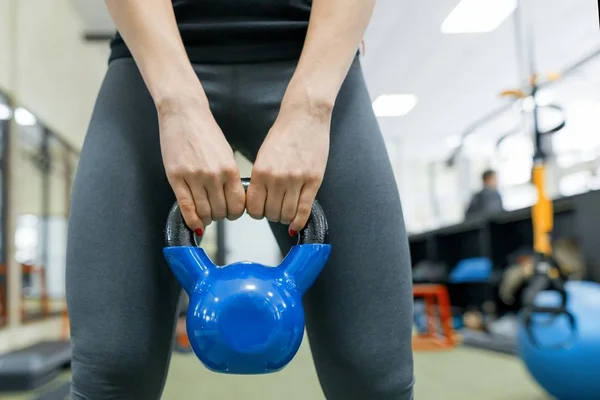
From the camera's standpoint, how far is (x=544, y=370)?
1.87 meters

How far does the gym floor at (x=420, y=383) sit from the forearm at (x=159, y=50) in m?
1.83

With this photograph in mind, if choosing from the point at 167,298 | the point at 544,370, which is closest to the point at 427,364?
the point at 544,370

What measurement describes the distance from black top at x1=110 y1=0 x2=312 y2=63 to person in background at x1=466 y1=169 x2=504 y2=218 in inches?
189

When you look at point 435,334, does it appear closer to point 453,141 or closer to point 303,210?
point 303,210

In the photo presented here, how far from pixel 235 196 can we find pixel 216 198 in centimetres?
2

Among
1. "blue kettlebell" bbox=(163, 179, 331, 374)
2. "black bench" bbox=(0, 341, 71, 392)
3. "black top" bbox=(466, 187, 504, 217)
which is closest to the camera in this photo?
"blue kettlebell" bbox=(163, 179, 331, 374)

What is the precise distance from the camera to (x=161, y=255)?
0.62 metres

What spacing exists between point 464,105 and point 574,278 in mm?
5637

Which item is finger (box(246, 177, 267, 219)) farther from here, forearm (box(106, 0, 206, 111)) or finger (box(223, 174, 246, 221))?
forearm (box(106, 0, 206, 111))

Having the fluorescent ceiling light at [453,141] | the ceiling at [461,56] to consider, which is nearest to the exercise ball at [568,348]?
the ceiling at [461,56]

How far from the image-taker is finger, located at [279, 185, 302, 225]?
1.76 ft

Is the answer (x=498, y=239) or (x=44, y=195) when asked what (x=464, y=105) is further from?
(x=44, y=195)

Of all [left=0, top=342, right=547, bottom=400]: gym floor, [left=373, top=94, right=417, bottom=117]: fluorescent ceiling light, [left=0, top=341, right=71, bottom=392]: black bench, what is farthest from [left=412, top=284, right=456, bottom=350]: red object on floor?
[left=373, top=94, right=417, bottom=117]: fluorescent ceiling light

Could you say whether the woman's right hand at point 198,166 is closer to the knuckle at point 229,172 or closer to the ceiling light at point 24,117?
the knuckle at point 229,172
